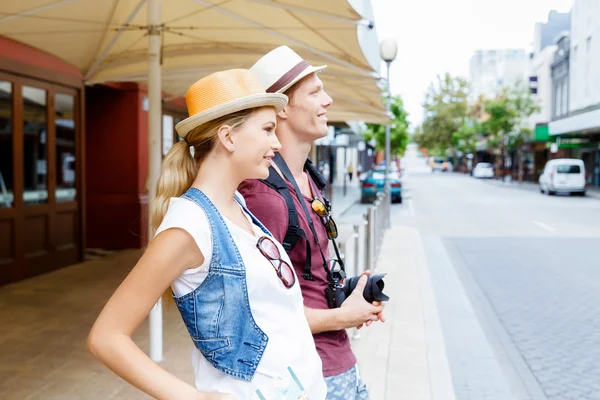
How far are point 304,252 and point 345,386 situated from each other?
0.42m

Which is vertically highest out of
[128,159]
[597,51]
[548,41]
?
[548,41]

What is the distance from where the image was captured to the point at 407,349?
628 cm

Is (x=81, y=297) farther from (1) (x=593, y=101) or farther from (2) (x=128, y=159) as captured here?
(1) (x=593, y=101)

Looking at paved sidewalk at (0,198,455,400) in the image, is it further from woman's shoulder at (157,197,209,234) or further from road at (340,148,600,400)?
woman's shoulder at (157,197,209,234)

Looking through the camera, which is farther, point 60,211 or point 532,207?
point 532,207

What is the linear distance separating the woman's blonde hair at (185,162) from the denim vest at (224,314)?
0.49 ft

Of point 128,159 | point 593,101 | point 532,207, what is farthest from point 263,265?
point 593,101

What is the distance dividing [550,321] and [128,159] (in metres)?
7.21

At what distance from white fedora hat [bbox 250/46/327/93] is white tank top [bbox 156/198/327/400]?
666mm

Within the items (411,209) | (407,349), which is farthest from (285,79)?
(411,209)

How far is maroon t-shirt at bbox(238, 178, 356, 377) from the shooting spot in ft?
6.62

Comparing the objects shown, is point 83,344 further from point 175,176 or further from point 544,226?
point 544,226

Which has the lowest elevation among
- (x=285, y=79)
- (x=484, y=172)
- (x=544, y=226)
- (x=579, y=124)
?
(x=544, y=226)

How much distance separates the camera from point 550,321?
7621 mm
